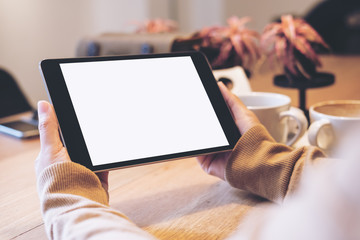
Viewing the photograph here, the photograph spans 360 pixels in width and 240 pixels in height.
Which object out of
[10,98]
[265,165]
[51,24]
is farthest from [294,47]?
[51,24]

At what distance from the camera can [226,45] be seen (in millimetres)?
1090

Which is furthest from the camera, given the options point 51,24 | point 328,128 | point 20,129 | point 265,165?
point 51,24

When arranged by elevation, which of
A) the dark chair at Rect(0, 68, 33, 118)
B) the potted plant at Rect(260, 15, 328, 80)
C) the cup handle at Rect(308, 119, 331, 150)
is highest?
the potted plant at Rect(260, 15, 328, 80)

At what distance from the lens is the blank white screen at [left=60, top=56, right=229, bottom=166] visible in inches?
20.4

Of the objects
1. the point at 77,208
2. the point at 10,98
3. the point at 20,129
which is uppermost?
the point at 77,208

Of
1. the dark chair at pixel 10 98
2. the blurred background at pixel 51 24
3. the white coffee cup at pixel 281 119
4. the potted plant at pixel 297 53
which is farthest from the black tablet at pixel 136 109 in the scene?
the blurred background at pixel 51 24

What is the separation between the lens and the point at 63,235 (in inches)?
15.6

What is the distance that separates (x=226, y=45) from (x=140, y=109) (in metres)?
0.59

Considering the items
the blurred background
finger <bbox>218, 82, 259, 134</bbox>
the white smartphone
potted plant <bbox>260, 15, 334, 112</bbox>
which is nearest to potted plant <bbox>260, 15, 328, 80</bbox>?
potted plant <bbox>260, 15, 334, 112</bbox>

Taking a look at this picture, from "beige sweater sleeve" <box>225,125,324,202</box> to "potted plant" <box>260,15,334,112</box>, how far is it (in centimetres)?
39

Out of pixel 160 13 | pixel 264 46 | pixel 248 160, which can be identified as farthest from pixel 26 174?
pixel 160 13

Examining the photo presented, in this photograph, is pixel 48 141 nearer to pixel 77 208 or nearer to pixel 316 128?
pixel 77 208

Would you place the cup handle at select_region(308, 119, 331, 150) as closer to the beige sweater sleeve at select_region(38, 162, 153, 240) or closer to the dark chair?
the beige sweater sleeve at select_region(38, 162, 153, 240)

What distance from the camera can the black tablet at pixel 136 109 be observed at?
51 cm
